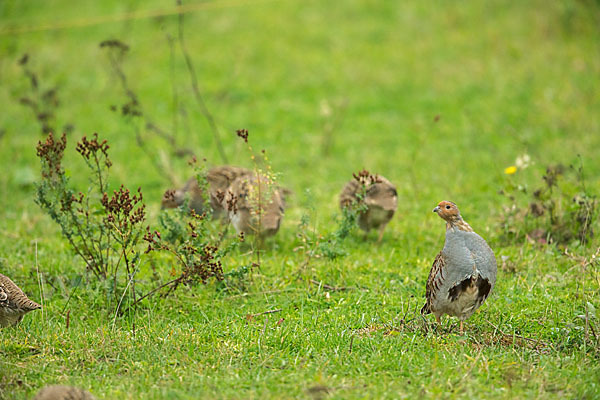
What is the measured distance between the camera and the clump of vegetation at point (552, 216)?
670cm

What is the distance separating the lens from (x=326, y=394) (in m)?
4.20

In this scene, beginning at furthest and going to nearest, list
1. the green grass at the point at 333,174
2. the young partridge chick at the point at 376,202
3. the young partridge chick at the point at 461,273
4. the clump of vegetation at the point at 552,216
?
1. the young partridge chick at the point at 376,202
2. the clump of vegetation at the point at 552,216
3. the young partridge chick at the point at 461,273
4. the green grass at the point at 333,174

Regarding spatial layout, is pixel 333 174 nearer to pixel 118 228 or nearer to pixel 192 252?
pixel 192 252

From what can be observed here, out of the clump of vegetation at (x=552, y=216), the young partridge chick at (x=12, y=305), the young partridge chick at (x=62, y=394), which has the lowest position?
the young partridge chick at (x=62, y=394)

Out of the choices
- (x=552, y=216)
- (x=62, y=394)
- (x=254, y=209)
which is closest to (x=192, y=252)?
(x=254, y=209)

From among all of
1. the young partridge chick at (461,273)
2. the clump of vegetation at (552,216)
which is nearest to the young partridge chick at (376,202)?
the clump of vegetation at (552,216)

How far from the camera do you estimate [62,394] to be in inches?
153

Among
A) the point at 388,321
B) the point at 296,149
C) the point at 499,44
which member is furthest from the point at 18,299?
the point at 499,44

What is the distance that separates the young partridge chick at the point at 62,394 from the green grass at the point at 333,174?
342mm

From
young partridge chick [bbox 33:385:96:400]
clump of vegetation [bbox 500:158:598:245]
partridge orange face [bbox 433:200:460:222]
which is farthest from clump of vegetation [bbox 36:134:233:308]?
clump of vegetation [bbox 500:158:598:245]

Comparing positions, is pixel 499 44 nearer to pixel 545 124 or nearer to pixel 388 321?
pixel 545 124

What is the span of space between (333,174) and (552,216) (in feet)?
11.4

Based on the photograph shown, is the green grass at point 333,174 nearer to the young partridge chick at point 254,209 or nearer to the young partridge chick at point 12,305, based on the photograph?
the young partridge chick at point 12,305

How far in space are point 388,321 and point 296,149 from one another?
5558 mm
